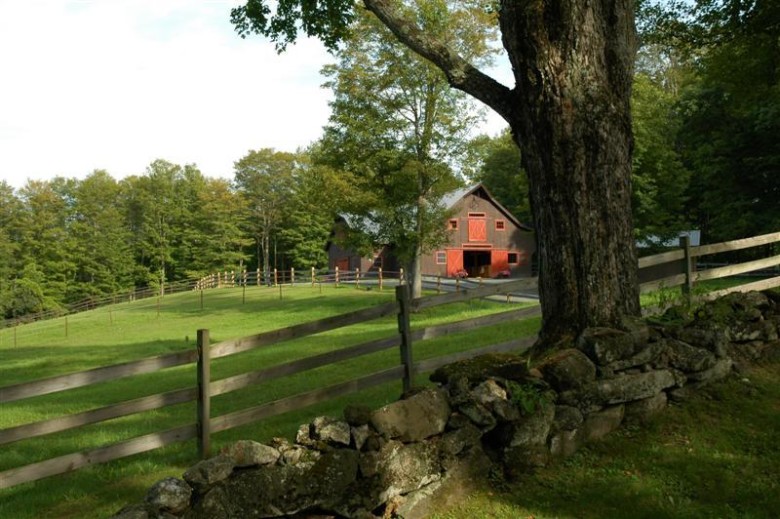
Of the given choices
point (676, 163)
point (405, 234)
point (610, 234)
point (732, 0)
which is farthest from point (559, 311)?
point (676, 163)

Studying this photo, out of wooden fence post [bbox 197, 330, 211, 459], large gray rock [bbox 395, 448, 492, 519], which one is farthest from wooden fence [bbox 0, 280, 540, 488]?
large gray rock [bbox 395, 448, 492, 519]

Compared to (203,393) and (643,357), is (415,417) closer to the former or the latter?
(203,393)

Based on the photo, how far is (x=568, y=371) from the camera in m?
5.55

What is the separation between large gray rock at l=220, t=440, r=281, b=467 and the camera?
414cm

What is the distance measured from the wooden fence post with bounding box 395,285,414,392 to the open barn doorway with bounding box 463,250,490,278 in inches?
1858

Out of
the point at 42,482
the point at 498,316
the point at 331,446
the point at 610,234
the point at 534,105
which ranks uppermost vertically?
the point at 534,105

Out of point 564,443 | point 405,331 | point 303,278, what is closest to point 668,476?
point 564,443

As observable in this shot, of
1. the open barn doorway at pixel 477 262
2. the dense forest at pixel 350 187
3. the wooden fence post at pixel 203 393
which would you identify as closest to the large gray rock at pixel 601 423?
the wooden fence post at pixel 203 393

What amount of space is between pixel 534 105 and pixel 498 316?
3.38 metres

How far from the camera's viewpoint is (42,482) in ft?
21.9

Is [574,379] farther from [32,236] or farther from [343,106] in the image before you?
[32,236]

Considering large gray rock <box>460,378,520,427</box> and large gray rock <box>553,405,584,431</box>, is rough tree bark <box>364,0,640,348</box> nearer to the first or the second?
large gray rock <box>553,405,584,431</box>

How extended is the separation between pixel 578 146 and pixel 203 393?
4288mm

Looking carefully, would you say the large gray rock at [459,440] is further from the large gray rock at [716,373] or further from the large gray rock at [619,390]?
the large gray rock at [716,373]
